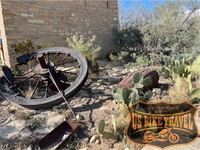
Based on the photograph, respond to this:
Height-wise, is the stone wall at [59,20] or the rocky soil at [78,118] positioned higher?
the stone wall at [59,20]

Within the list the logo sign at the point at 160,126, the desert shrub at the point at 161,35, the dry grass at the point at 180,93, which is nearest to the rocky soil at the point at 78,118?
the logo sign at the point at 160,126

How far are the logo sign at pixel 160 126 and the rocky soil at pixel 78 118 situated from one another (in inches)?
5.3

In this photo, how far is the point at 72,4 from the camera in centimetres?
709

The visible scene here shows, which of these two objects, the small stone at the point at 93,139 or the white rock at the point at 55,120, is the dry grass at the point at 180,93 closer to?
the small stone at the point at 93,139

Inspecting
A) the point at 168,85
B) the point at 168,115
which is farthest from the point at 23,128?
the point at 168,85

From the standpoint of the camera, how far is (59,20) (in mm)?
6715

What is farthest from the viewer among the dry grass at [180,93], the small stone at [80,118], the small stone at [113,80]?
the small stone at [113,80]

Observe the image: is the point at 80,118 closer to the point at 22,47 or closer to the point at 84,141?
the point at 84,141

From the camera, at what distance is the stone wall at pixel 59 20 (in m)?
5.59

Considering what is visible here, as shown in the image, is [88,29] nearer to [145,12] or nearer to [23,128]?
[145,12]

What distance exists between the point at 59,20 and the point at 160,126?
509cm

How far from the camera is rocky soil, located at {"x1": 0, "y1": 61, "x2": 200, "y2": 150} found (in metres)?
2.64

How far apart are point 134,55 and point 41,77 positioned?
13.9ft

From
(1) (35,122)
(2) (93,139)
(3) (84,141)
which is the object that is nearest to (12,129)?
(1) (35,122)
